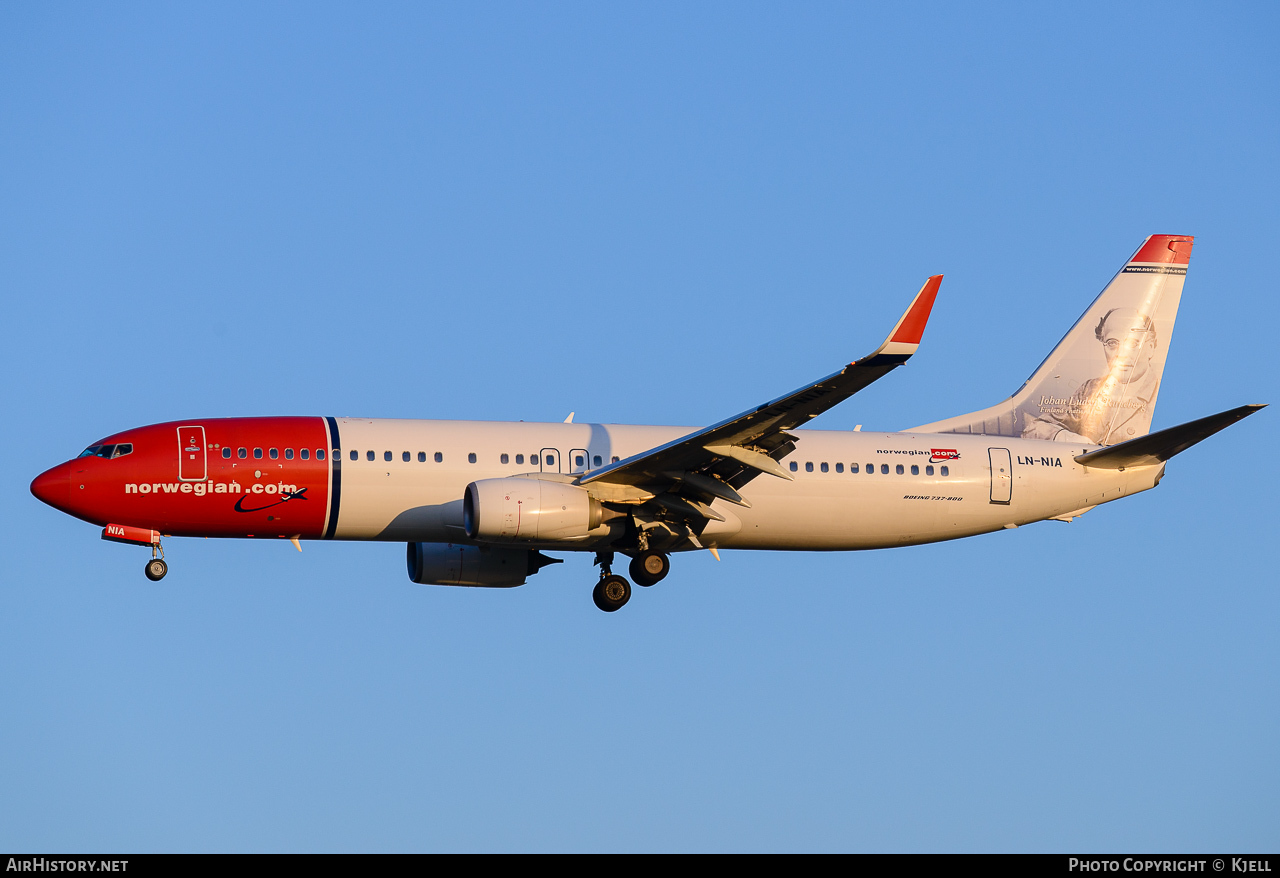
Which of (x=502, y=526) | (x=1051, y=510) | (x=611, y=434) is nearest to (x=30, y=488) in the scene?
(x=502, y=526)

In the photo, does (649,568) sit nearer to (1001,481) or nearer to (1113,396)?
(1001,481)

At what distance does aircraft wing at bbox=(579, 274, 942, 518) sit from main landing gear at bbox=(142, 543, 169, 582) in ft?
32.1

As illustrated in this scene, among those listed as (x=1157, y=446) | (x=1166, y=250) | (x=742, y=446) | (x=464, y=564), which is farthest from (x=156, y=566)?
(x=1166, y=250)

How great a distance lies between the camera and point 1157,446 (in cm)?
3909

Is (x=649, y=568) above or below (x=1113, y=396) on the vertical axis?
below

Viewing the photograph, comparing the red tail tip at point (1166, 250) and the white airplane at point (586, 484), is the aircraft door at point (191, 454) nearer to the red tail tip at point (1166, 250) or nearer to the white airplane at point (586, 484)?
the white airplane at point (586, 484)

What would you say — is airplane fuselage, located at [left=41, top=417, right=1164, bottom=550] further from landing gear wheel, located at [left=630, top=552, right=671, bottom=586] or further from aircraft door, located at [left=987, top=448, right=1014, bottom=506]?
landing gear wheel, located at [left=630, top=552, right=671, bottom=586]

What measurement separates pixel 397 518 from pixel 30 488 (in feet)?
27.3

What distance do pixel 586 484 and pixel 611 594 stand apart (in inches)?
138

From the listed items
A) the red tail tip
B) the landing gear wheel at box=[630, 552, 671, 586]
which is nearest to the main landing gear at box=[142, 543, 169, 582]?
the landing gear wheel at box=[630, 552, 671, 586]

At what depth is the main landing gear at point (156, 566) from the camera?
36469 millimetres

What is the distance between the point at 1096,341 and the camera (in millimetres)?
43875

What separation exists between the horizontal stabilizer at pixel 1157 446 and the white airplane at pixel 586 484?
2.0 inches
